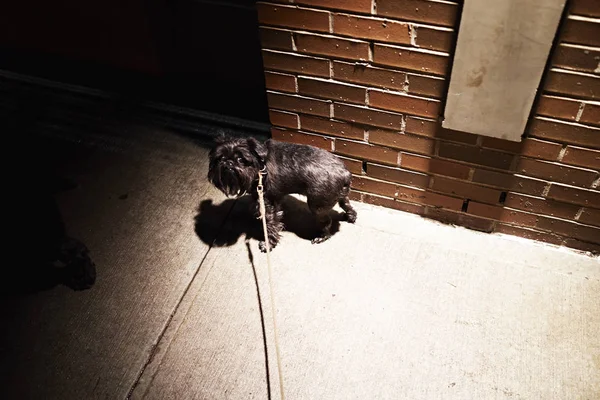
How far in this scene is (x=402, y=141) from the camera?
2963 mm

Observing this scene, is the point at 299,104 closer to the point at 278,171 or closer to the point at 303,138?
the point at 303,138

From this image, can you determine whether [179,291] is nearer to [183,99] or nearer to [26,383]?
[26,383]

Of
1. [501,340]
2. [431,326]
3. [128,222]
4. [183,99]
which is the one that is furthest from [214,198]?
[501,340]

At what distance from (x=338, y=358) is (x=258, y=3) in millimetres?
2055

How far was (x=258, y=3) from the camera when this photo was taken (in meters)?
2.62

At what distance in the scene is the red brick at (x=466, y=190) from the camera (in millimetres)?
3010

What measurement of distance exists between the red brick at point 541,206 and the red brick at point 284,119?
1.46 metres

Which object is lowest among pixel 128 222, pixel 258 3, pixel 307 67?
pixel 128 222

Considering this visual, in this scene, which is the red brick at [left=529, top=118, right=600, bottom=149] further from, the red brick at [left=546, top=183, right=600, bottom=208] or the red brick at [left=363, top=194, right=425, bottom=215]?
the red brick at [left=363, top=194, right=425, bottom=215]

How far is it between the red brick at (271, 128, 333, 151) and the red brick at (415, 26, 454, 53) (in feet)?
3.12

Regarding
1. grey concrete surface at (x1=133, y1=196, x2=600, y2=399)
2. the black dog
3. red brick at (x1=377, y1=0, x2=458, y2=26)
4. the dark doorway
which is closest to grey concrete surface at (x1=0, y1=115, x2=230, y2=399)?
grey concrete surface at (x1=133, y1=196, x2=600, y2=399)

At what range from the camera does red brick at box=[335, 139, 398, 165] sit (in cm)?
309

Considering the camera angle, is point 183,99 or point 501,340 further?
point 183,99

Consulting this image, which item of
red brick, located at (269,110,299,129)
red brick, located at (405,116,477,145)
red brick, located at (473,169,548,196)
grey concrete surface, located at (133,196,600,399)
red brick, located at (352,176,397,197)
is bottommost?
grey concrete surface, located at (133,196,600,399)
